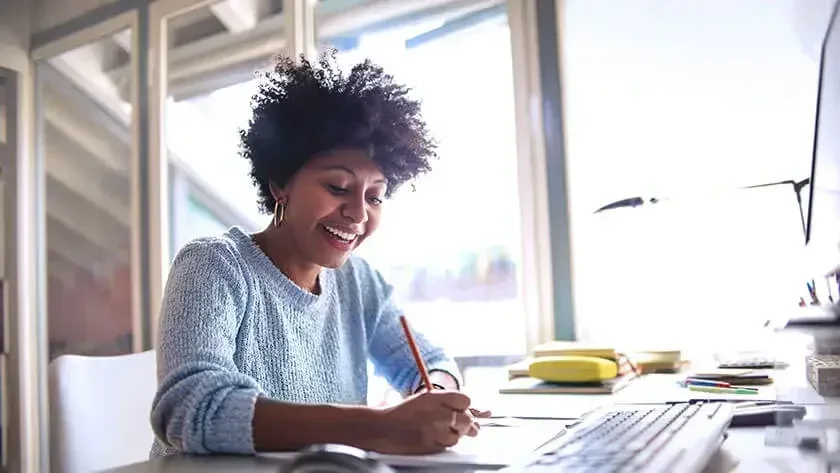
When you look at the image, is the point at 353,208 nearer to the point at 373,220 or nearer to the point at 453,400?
the point at 373,220

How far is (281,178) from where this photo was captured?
137 cm

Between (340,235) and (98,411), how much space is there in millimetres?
605

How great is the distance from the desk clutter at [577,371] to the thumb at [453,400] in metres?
0.57

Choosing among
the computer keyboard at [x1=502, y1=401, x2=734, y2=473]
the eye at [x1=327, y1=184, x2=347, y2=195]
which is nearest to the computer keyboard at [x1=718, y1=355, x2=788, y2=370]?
the computer keyboard at [x1=502, y1=401, x2=734, y2=473]

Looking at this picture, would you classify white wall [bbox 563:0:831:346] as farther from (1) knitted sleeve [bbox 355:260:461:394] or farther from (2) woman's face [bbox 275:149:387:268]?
(2) woman's face [bbox 275:149:387:268]

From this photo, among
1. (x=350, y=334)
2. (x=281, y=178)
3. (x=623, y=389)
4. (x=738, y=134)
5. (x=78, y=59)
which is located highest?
(x=78, y=59)

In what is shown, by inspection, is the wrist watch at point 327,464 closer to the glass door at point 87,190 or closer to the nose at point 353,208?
the nose at point 353,208

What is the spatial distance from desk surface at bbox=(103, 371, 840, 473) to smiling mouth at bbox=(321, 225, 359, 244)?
37 centimetres

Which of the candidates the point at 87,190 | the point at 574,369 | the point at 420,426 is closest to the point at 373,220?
the point at 574,369

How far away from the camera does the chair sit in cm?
135

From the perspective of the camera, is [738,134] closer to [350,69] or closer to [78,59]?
[350,69]

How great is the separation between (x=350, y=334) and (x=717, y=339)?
98 centimetres

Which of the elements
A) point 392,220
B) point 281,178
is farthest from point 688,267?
point 281,178

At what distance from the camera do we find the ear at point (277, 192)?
1357 mm
